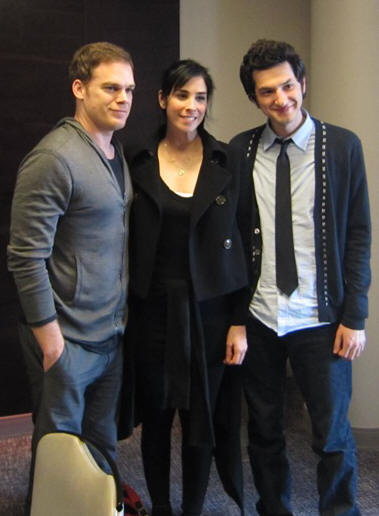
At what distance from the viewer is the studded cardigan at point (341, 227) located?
6.42ft

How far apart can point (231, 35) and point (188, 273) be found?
2.00 metres

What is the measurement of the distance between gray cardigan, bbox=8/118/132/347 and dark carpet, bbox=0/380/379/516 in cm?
100

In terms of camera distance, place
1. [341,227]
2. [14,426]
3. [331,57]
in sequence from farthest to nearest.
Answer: [14,426] < [331,57] < [341,227]

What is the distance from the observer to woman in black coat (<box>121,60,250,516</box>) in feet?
6.34

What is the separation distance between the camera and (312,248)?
2.00 meters

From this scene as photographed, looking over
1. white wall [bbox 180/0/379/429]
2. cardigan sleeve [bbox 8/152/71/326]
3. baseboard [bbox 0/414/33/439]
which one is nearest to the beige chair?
cardigan sleeve [bbox 8/152/71/326]

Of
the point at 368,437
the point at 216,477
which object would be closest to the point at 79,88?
the point at 216,477

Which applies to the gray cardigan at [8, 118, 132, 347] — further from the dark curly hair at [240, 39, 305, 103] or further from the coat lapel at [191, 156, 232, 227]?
the dark curly hair at [240, 39, 305, 103]

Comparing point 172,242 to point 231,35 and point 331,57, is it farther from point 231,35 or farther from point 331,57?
point 231,35

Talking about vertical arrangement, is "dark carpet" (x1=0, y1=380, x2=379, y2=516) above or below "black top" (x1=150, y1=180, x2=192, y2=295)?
below

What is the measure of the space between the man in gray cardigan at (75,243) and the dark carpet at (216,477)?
79cm

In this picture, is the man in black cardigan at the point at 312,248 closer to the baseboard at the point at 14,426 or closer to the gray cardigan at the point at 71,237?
the gray cardigan at the point at 71,237

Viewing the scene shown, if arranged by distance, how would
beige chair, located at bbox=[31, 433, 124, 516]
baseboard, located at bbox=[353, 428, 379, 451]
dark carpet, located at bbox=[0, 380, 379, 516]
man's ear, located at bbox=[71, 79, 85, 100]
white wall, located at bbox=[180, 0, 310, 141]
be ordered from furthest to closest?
white wall, located at bbox=[180, 0, 310, 141] < baseboard, located at bbox=[353, 428, 379, 451] < dark carpet, located at bbox=[0, 380, 379, 516] < man's ear, located at bbox=[71, 79, 85, 100] < beige chair, located at bbox=[31, 433, 124, 516]

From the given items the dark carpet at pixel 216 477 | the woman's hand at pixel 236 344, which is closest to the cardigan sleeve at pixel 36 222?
the woman's hand at pixel 236 344
